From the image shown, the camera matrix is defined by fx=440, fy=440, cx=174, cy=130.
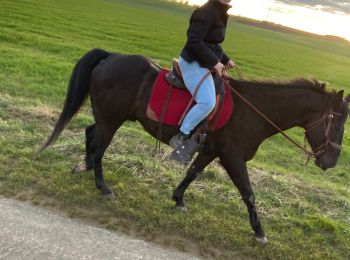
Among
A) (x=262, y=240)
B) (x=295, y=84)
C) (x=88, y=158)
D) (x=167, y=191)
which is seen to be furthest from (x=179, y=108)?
(x=262, y=240)

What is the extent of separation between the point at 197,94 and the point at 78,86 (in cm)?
189

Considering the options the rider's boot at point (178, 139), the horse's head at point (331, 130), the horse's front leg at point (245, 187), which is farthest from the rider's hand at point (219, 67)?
the horse's head at point (331, 130)

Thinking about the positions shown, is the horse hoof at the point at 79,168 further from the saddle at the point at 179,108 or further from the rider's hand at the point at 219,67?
the rider's hand at the point at 219,67

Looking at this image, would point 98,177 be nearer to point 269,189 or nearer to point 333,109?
point 269,189

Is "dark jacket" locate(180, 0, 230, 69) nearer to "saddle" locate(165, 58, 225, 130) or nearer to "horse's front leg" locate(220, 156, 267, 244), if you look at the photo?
"saddle" locate(165, 58, 225, 130)

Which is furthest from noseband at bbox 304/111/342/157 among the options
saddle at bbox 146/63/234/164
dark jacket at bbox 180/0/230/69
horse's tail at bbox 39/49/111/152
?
horse's tail at bbox 39/49/111/152

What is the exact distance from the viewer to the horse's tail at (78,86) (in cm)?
634

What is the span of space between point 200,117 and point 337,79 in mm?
30016

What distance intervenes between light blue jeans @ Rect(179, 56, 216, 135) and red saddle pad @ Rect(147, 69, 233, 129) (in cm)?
19

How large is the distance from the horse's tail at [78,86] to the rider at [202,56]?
4.62 feet

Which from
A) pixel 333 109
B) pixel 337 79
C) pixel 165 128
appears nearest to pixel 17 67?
pixel 165 128

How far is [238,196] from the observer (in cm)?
678

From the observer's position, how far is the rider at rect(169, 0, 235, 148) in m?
5.29

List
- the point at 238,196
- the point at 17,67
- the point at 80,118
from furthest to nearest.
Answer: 1. the point at 17,67
2. the point at 80,118
3. the point at 238,196
